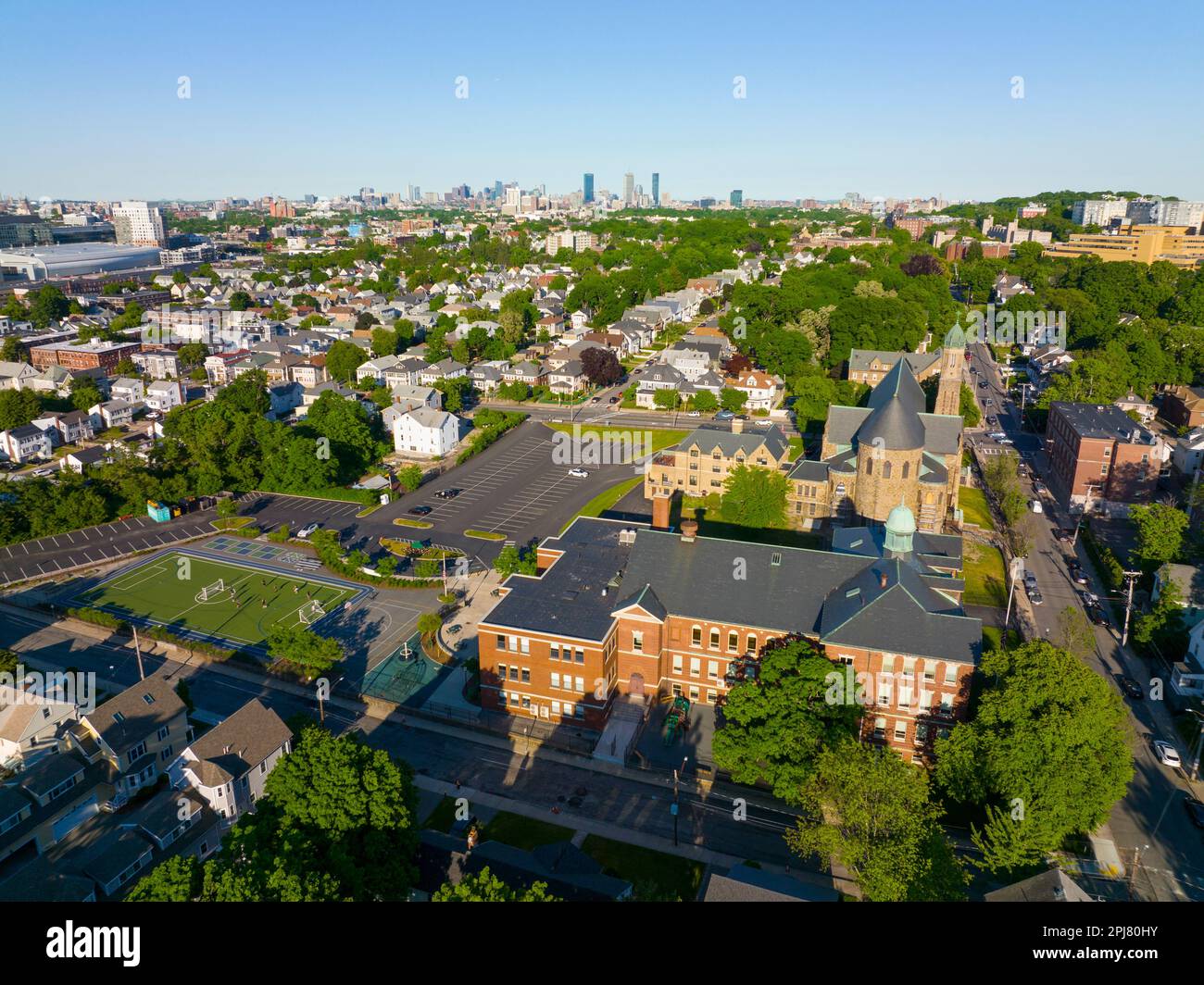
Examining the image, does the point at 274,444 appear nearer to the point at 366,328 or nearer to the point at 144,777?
the point at 144,777

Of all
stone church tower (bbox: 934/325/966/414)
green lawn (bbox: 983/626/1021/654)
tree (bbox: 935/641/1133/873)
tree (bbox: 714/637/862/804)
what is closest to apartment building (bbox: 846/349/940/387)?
stone church tower (bbox: 934/325/966/414)

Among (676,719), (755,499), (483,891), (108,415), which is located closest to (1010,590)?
(755,499)

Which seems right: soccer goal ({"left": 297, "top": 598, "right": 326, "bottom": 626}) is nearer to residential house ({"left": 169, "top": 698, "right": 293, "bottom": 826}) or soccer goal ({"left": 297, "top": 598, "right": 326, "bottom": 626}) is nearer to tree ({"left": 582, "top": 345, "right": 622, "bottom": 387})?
residential house ({"left": 169, "top": 698, "right": 293, "bottom": 826})

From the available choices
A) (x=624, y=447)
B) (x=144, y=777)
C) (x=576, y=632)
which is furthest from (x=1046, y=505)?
(x=144, y=777)

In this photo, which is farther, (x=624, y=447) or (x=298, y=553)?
(x=624, y=447)

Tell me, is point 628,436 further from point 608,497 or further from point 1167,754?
point 1167,754
